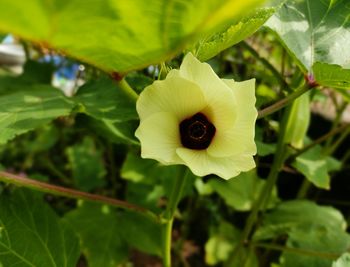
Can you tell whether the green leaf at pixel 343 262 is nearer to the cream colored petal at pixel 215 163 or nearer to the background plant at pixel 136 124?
the background plant at pixel 136 124

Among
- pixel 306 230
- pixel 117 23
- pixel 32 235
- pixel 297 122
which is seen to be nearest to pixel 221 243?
pixel 306 230

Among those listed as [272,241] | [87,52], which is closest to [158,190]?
[272,241]

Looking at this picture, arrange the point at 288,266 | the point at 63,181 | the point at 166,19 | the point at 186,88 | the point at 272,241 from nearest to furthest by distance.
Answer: the point at 166,19, the point at 186,88, the point at 288,266, the point at 272,241, the point at 63,181

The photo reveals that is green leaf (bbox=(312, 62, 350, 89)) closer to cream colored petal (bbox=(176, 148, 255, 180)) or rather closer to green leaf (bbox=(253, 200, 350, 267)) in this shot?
cream colored petal (bbox=(176, 148, 255, 180))

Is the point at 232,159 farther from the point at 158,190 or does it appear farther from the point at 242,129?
the point at 158,190

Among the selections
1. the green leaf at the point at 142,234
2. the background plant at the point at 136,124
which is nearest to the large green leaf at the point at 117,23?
the background plant at the point at 136,124

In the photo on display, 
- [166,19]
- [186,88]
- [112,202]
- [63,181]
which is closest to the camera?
[166,19]

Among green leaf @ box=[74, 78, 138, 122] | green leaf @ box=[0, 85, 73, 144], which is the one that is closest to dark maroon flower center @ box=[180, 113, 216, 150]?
green leaf @ box=[74, 78, 138, 122]
